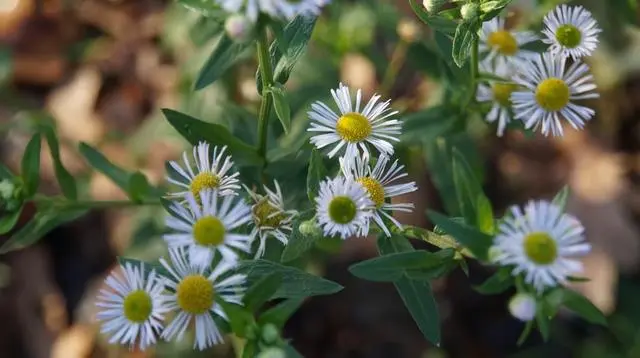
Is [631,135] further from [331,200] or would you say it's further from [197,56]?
[331,200]

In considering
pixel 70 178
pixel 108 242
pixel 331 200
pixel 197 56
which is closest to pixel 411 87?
pixel 197 56

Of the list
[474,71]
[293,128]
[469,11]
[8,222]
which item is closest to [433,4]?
[469,11]

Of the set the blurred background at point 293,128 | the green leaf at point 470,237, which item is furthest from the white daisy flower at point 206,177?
the blurred background at point 293,128

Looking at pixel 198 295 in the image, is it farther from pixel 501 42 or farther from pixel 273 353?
pixel 501 42

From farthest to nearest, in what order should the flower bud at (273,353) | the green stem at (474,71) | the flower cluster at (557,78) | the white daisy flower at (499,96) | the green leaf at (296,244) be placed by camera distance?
the white daisy flower at (499,96) < the green stem at (474,71) < the flower cluster at (557,78) < the green leaf at (296,244) < the flower bud at (273,353)

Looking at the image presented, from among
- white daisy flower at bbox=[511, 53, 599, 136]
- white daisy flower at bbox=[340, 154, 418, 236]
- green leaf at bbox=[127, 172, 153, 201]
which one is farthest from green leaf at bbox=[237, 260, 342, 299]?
green leaf at bbox=[127, 172, 153, 201]

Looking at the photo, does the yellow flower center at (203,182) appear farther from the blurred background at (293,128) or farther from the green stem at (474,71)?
the blurred background at (293,128)

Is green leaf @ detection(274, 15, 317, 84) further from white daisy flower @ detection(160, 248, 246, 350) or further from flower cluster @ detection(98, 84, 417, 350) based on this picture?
white daisy flower @ detection(160, 248, 246, 350)
